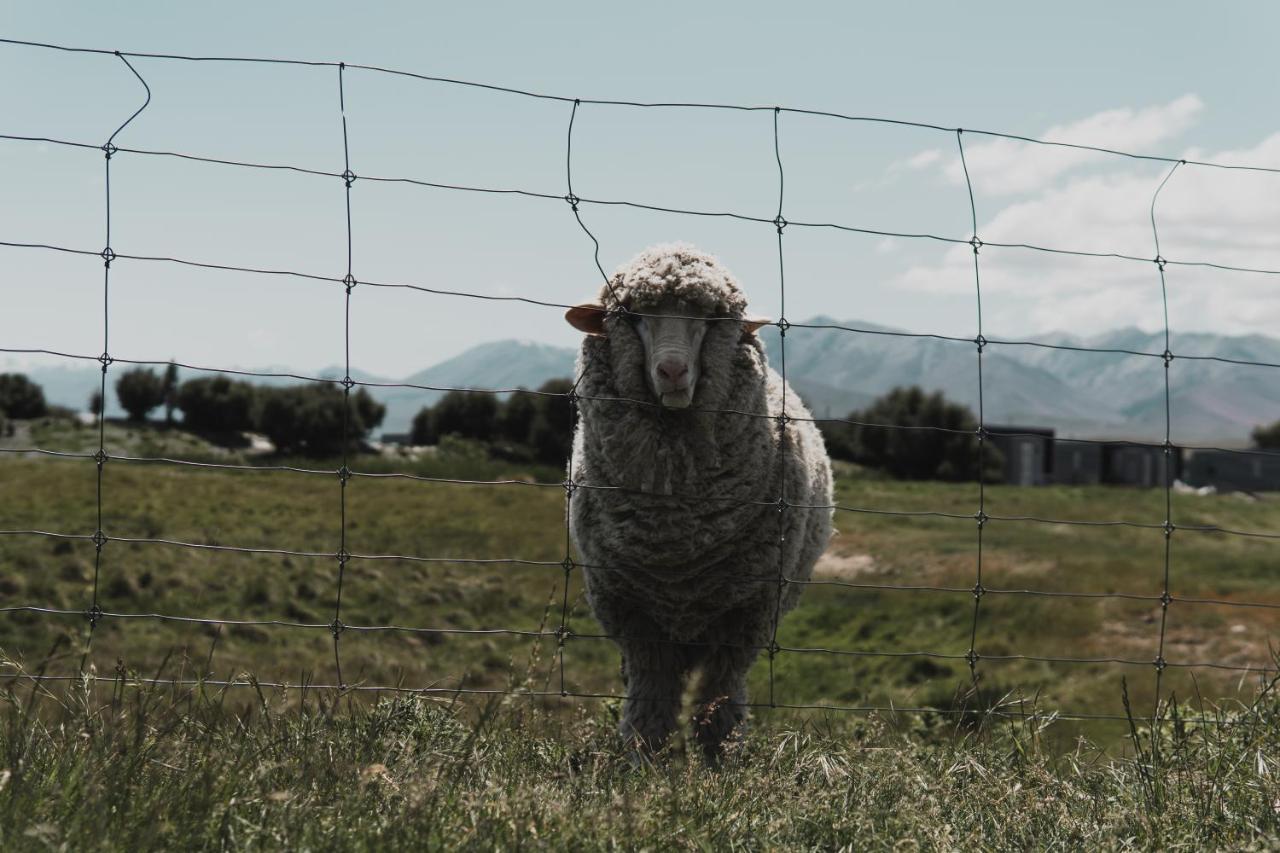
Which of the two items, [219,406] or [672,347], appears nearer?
[672,347]

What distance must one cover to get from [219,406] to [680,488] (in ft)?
173

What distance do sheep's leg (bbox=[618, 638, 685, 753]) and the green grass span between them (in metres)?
1.05

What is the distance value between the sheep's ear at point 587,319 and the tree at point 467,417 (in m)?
46.5

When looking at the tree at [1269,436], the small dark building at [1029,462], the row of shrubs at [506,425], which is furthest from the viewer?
the tree at [1269,436]

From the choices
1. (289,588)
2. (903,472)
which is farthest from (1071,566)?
(903,472)

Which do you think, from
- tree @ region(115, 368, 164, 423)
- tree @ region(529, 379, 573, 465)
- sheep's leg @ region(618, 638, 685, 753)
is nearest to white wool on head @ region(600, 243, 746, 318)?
sheep's leg @ region(618, 638, 685, 753)

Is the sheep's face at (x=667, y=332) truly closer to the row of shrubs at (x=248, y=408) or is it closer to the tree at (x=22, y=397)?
the row of shrubs at (x=248, y=408)

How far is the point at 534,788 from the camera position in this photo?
267cm

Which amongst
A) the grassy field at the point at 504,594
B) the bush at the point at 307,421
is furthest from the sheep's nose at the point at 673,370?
the bush at the point at 307,421

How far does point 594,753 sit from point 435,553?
15.8m

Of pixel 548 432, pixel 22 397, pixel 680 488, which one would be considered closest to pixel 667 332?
pixel 680 488

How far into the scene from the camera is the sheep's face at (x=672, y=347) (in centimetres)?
429

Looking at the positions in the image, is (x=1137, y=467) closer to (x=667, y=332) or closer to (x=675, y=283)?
(x=675, y=283)

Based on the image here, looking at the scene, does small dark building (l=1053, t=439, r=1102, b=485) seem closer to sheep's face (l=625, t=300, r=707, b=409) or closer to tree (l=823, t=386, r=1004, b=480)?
tree (l=823, t=386, r=1004, b=480)
